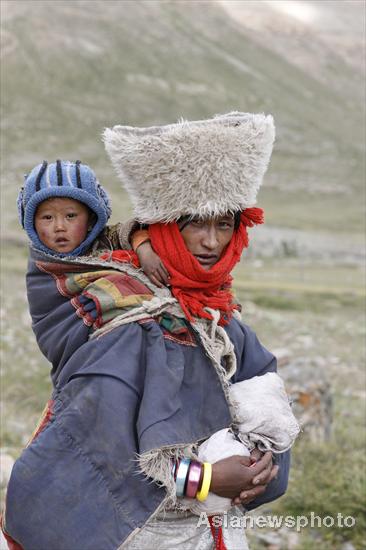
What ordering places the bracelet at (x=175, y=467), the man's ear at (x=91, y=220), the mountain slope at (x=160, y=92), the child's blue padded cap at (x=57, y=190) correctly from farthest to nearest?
1. the mountain slope at (x=160, y=92)
2. the man's ear at (x=91, y=220)
3. the child's blue padded cap at (x=57, y=190)
4. the bracelet at (x=175, y=467)

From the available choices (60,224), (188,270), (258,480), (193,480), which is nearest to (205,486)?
(193,480)

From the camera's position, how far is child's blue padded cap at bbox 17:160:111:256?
8.15 feet

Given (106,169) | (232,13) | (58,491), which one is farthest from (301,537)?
(232,13)

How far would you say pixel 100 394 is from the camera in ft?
7.34

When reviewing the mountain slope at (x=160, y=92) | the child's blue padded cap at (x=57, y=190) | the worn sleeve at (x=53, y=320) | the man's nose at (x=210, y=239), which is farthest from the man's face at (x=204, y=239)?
the mountain slope at (x=160, y=92)

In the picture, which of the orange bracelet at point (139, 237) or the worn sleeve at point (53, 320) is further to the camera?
the orange bracelet at point (139, 237)

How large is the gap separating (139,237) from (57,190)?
0.30 m

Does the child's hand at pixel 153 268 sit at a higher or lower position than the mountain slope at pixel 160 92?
lower

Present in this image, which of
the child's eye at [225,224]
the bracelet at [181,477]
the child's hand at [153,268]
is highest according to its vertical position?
the child's eye at [225,224]

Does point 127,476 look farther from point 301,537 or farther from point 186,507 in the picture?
point 301,537

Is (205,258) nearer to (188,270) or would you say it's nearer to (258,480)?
(188,270)

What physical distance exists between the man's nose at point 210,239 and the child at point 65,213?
0.16 meters

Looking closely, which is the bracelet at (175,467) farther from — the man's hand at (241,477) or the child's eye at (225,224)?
the child's eye at (225,224)

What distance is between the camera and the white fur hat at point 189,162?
2.41m
